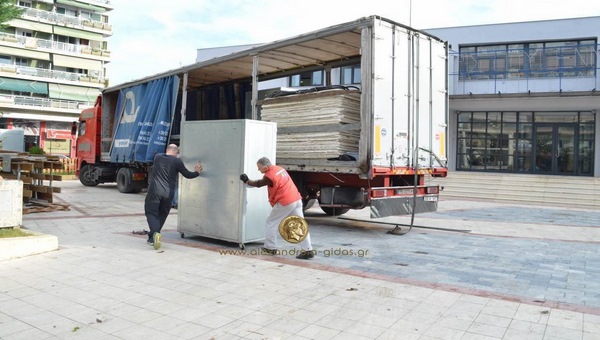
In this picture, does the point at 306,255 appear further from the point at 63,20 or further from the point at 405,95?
the point at 63,20

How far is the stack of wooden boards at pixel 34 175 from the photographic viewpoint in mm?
10375

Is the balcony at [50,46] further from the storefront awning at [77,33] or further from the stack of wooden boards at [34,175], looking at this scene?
the stack of wooden boards at [34,175]

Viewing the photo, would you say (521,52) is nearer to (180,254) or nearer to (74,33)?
(180,254)

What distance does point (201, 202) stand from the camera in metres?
7.70

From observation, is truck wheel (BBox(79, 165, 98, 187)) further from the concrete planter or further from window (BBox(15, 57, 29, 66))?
window (BBox(15, 57, 29, 66))

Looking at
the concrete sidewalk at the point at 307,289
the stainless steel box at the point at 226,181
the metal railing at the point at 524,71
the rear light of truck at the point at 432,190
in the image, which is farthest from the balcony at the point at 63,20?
the rear light of truck at the point at 432,190

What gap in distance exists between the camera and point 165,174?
737 cm

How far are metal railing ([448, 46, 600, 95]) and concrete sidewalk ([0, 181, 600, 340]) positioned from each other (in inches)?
604

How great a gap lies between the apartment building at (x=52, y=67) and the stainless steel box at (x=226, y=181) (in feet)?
142

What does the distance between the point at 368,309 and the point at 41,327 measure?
113 inches

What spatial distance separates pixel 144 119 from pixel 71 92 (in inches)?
1664

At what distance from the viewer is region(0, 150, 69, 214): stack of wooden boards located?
10375 mm

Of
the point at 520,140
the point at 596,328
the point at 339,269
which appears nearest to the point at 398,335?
the point at 596,328

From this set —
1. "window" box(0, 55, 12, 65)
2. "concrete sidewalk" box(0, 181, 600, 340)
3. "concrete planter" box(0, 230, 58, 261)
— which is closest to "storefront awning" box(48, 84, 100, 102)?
"window" box(0, 55, 12, 65)
